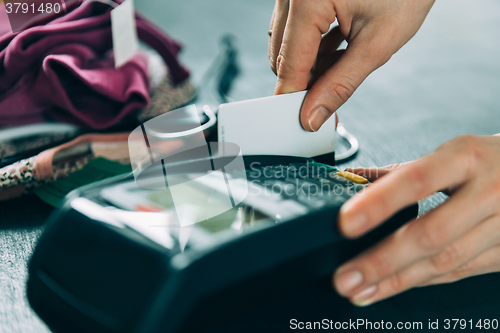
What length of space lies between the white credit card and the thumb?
11 mm

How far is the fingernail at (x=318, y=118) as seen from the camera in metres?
0.45

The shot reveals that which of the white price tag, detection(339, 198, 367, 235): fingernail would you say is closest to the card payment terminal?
detection(339, 198, 367, 235): fingernail

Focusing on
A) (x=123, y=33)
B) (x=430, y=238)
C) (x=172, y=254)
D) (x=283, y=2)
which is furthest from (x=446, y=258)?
(x=123, y=33)

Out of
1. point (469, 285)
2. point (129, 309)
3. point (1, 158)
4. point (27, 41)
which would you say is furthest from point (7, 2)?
Answer: point (469, 285)

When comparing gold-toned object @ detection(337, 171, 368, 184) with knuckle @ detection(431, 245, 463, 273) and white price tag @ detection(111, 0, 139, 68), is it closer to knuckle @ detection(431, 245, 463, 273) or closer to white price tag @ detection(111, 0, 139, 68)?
knuckle @ detection(431, 245, 463, 273)

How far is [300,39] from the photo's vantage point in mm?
484

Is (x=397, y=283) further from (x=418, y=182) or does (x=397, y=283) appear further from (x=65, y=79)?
(x=65, y=79)

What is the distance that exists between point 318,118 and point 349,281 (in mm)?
209

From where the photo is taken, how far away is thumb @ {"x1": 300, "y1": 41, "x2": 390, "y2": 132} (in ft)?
1.47

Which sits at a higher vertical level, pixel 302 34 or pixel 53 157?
pixel 302 34

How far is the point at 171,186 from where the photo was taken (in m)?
0.33

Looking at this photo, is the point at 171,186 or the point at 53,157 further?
the point at 53,157

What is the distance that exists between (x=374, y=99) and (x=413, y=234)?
21.8 inches

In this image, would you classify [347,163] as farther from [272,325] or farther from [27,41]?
[27,41]
